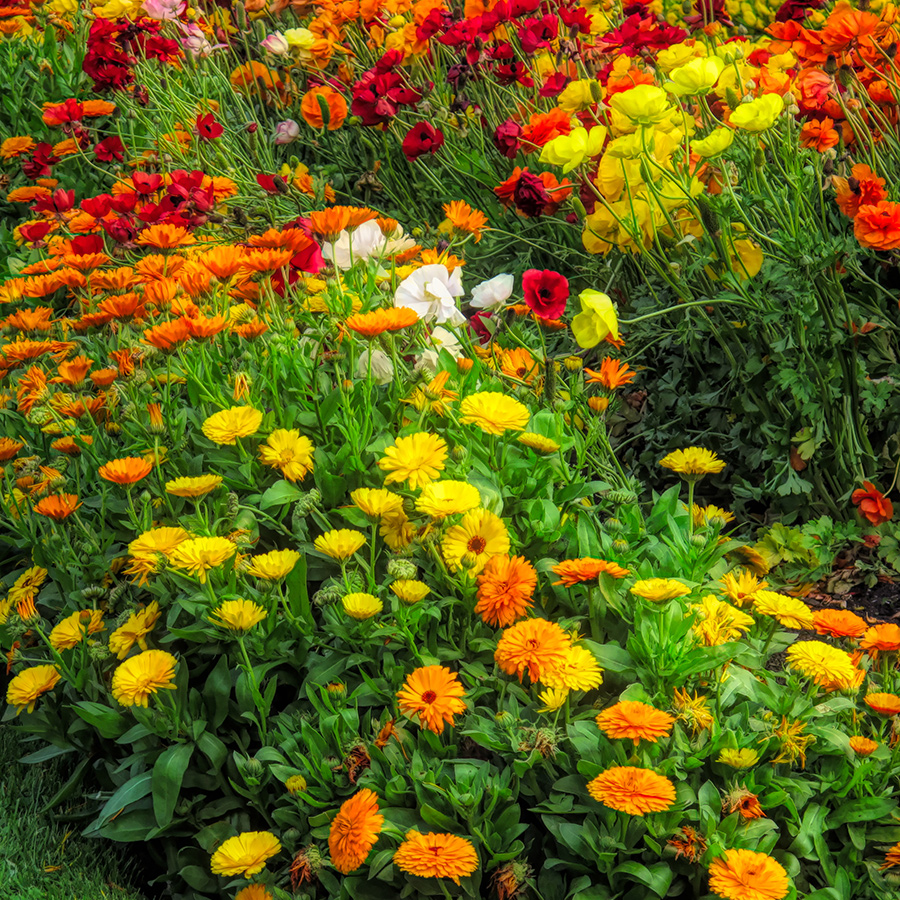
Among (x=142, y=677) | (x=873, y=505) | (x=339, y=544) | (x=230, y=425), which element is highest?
(x=230, y=425)

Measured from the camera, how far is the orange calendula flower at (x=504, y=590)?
1.58 meters

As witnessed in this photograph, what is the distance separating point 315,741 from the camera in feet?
5.32

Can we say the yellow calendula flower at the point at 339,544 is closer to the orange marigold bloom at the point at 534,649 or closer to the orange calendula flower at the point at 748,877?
the orange marigold bloom at the point at 534,649

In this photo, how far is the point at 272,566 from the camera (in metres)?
1.62

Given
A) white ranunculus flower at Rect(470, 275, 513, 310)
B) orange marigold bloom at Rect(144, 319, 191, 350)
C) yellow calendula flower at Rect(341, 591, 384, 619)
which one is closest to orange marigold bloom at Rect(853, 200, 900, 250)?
white ranunculus flower at Rect(470, 275, 513, 310)

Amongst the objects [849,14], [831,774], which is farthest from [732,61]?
[831,774]

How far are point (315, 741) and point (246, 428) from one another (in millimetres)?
575

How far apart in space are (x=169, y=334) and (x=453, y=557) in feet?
2.32

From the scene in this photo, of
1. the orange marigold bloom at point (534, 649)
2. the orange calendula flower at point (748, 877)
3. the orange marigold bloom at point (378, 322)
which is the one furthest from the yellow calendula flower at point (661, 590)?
the orange marigold bloom at point (378, 322)

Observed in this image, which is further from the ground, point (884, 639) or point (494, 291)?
point (494, 291)

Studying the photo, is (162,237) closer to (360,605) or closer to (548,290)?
(548,290)

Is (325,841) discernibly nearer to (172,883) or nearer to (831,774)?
(172,883)

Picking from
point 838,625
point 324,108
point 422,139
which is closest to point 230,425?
point 838,625

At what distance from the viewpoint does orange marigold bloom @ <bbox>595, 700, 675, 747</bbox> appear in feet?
4.54
